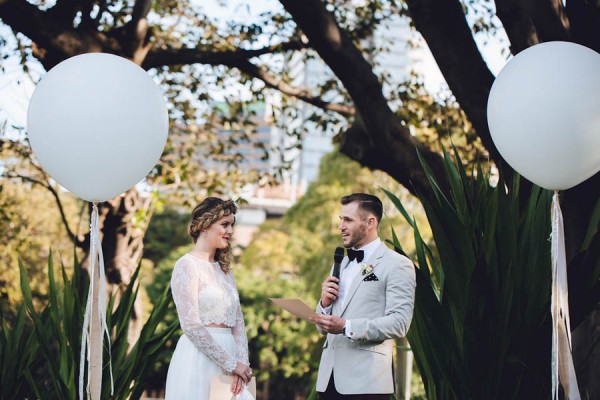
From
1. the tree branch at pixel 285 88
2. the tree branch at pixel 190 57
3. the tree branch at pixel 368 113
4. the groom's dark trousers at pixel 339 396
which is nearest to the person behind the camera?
the groom's dark trousers at pixel 339 396

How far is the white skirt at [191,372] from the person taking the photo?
4.33 meters

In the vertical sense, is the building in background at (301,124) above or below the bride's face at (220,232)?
above

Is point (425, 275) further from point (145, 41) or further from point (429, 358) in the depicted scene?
point (145, 41)

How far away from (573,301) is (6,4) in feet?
17.7

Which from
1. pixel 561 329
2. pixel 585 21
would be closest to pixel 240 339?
pixel 561 329

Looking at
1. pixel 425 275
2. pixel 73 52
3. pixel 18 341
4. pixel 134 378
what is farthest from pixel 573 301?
pixel 73 52

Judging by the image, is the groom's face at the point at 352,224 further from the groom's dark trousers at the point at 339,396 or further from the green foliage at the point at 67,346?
the green foliage at the point at 67,346

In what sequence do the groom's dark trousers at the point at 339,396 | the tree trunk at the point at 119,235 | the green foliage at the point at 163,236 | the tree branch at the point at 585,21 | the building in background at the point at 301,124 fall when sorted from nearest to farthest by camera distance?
the groom's dark trousers at the point at 339,396 → the tree branch at the point at 585,21 → the tree trunk at the point at 119,235 → the building in background at the point at 301,124 → the green foliage at the point at 163,236

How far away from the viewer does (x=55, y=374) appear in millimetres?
5324

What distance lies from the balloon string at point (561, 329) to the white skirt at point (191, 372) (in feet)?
5.60

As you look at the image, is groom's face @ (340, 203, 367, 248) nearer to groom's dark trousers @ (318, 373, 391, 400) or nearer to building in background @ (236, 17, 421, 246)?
groom's dark trousers @ (318, 373, 391, 400)

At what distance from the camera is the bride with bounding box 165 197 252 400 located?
169 inches

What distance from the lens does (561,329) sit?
364 cm

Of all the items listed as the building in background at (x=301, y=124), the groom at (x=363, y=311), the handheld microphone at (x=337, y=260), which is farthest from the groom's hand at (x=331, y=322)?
the building in background at (x=301, y=124)
